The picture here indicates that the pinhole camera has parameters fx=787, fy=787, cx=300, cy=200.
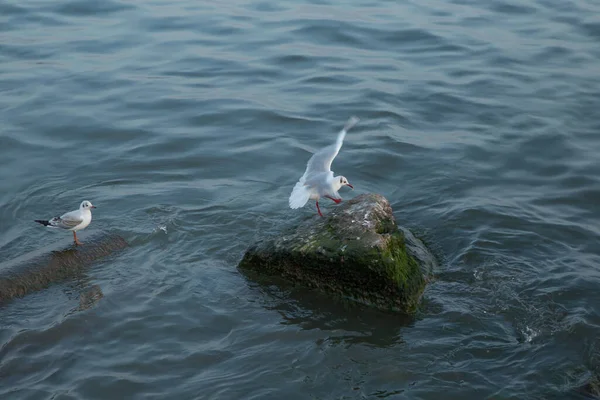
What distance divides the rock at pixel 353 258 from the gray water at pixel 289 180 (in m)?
0.19

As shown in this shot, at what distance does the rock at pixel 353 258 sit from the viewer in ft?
24.5

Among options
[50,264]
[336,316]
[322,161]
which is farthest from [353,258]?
[50,264]

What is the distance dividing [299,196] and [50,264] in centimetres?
271

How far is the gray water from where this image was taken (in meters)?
6.79

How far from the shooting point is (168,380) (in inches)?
259

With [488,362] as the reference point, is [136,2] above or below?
→ above

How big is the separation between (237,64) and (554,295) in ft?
31.5

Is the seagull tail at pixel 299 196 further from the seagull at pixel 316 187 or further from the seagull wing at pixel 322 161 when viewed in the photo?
the seagull wing at pixel 322 161

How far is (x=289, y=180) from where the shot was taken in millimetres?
10852

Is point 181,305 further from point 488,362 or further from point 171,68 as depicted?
point 171,68

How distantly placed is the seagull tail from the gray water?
70cm

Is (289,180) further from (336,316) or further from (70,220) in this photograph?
(336,316)

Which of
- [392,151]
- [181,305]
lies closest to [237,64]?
[392,151]

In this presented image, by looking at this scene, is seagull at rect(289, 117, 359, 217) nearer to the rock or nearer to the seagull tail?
the seagull tail
